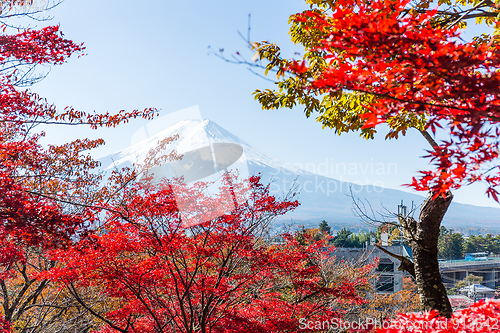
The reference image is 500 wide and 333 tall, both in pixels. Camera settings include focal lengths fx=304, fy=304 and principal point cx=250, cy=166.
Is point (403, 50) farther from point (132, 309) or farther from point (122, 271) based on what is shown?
point (132, 309)

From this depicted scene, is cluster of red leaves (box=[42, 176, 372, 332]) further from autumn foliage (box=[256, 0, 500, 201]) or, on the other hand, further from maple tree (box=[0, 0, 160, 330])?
autumn foliage (box=[256, 0, 500, 201])

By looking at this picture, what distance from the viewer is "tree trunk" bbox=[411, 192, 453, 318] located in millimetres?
3713

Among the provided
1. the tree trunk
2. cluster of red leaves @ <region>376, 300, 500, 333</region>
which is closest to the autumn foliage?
cluster of red leaves @ <region>376, 300, 500, 333</region>

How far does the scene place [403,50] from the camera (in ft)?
5.02

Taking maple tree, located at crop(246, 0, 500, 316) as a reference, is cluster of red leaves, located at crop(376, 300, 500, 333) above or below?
below

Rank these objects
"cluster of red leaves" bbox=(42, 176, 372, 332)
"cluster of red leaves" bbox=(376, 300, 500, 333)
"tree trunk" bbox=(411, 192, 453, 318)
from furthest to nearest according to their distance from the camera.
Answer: "cluster of red leaves" bbox=(42, 176, 372, 332)
"tree trunk" bbox=(411, 192, 453, 318)
"cluster of red leaves" bbox=(376, 300, 500, 333)

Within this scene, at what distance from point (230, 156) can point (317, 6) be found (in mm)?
17767

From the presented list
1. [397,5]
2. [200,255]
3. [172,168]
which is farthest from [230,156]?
[397,5]

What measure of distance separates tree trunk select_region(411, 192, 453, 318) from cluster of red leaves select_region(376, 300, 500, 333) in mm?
1260

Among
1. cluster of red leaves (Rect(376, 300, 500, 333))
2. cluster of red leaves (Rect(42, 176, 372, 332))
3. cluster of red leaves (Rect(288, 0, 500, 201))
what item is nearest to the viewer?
cluster of red leaves (Rect(288, 0, 500, 201))

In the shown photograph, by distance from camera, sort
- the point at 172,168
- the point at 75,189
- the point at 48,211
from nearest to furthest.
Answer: the point at 48,211
the point at 75,189
the point at 172,168

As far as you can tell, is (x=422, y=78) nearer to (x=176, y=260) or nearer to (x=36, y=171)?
(x=176, y=260)

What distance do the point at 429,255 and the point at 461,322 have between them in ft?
5.32

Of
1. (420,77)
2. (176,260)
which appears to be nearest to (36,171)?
(176,260)
